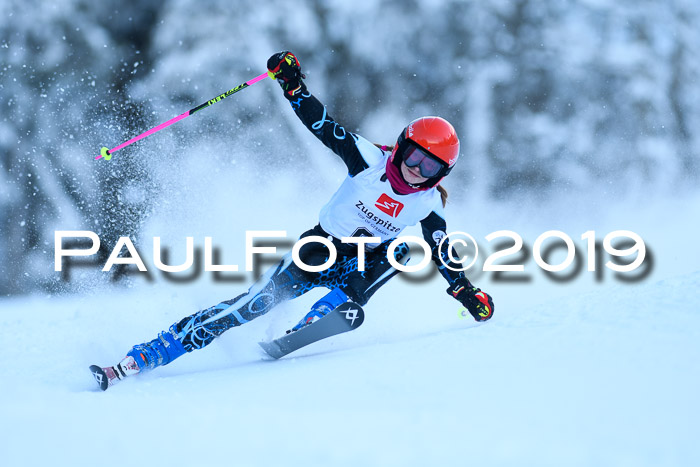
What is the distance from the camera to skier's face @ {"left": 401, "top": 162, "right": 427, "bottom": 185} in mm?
2713

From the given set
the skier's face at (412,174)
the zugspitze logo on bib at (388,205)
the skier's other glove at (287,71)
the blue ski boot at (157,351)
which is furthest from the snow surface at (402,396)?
the skier's other glove at (287,71)

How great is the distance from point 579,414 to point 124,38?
20.7 feet

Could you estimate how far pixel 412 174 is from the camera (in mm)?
2727

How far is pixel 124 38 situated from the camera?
6.71 m

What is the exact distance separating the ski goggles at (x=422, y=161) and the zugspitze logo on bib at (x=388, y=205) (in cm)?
19

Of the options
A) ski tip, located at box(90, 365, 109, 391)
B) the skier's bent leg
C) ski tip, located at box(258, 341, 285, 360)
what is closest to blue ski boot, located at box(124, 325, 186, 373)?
the skier's bent leg

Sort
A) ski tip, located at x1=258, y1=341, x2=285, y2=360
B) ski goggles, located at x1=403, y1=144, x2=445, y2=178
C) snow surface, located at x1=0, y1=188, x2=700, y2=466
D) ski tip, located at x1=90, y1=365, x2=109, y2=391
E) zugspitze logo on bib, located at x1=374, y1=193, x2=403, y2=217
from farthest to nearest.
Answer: ski tip, located at x1=258, y1=341, x2=285, y2=360, zugspitze logo on bib, located at x1=374, y1=193, x2=403, y2=217, ski goggles, located at x1=403, y1=144, x2=445, y2=178, ski tip, located at x1=90, y1=365, x2=109, y2=391, snow surface, located at x1=0, y1=188, x2=700, y2=466

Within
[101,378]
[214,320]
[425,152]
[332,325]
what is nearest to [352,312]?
[332,325]

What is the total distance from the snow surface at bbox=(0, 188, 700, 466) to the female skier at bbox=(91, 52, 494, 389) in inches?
7.1

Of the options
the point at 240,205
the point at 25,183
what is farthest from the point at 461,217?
the point at 25,183

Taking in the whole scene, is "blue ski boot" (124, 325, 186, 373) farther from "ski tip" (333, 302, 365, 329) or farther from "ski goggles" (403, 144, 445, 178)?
"ski goggles" (403, 144, 445, 178)

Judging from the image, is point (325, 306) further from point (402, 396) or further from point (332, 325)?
point (402, 396)

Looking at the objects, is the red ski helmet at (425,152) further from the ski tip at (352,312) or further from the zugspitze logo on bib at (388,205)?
the ski tip at (352,312)

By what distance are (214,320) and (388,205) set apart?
2.99 feet
